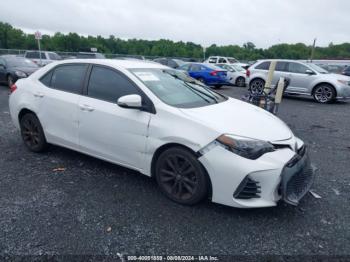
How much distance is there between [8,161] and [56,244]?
2.41 meters

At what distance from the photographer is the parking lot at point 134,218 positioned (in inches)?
100

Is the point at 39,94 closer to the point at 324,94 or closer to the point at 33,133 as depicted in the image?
the point at 33,133

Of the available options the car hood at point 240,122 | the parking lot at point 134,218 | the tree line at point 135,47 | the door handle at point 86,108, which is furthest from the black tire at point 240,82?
the tree line at point 135,47

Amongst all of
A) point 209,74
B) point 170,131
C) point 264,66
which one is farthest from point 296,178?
point 209,74

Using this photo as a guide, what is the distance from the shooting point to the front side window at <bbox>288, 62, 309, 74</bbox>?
38.9 feet

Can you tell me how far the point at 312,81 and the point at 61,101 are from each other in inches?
416

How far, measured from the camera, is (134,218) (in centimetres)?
295

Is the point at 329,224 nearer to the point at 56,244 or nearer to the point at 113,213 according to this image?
the point at 113,213

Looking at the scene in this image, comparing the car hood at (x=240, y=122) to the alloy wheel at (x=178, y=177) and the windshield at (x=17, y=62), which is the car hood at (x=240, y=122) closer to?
the alloy wheel at (x=178, y=177)

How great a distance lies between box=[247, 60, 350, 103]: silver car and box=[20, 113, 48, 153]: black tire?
10.4 metres

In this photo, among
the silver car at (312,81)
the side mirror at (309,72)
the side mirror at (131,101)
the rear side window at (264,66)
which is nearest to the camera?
the side mirror at (131,101)

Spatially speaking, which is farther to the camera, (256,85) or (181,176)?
(256,85)

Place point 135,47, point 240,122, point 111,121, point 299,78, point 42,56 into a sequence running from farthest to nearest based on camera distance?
point 135,47 < point 42,56 < point 299,78 < point 111,121 < point 240,122

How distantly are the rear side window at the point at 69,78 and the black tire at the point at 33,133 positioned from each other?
27.5 inches
